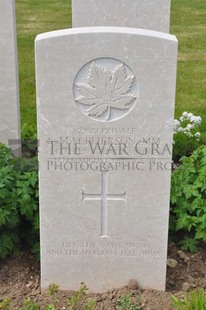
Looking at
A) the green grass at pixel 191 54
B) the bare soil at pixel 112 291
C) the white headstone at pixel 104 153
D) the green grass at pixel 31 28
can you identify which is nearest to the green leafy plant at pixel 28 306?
the bare soil at pixel 112 291

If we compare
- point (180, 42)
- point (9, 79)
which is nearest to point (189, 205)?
point (9, 79)

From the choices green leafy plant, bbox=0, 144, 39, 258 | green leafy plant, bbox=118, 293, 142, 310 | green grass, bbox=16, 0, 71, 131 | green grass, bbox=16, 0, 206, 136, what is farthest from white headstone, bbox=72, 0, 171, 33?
green leafy plant, bbox=118, 293, 142, 310

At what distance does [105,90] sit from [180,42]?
7199 millimetres

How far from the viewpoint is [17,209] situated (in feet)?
12.8

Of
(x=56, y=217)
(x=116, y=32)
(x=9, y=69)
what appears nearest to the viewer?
(x=116, y=32)

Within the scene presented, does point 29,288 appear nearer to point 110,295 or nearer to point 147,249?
point 110,295

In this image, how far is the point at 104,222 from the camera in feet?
11.6

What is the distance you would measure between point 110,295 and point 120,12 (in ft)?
8.27

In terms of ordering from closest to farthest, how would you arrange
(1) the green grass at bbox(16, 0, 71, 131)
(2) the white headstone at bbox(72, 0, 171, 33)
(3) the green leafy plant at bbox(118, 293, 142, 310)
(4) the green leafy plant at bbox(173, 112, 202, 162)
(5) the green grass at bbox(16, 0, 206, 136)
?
(3) the green leafy plant at bbox(118, 293, 142, 310) → (2) the white headstone at bbox(72, 0, 171, 33) → (4) the green leafy plant at bbox(173, 112, 202, 162) → (1) the green grass at bbox(16, 0, 71, 131) → (5) the green grass at bbox(16, 0, 206, 136)

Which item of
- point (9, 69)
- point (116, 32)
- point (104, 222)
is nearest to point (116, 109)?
point (116, 32)

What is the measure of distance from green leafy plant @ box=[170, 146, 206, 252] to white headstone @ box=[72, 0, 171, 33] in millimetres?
1399

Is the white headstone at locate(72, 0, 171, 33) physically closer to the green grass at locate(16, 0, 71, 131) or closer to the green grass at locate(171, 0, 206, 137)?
the green grass at locate(16, 0, 71, 131)

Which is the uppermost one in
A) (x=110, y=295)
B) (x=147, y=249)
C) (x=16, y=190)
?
(x=16, y=190)

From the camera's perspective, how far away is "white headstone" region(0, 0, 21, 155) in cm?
475
